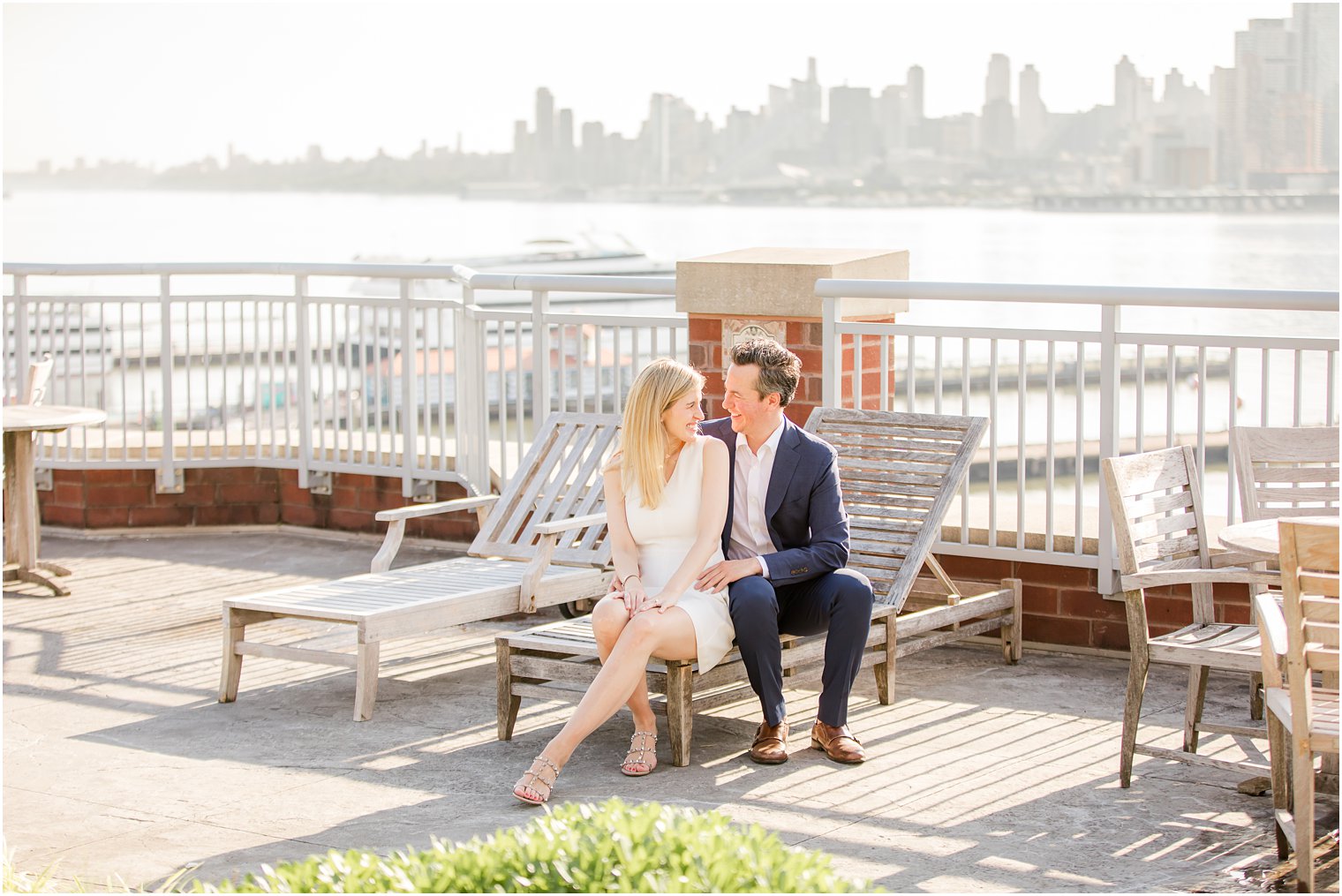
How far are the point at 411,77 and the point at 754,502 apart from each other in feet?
257

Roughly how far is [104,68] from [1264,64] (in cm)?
5557

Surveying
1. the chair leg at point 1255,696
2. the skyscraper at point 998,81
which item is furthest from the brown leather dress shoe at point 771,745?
the skyscraper at point 998,81

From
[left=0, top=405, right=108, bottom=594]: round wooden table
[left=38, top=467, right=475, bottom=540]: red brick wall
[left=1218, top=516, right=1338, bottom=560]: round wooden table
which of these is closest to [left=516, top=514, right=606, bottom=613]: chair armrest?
[left=1218, top=516, right=1338, bottom=560]: round wooden table

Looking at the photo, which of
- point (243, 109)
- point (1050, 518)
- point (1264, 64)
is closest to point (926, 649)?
point (1050, 518)

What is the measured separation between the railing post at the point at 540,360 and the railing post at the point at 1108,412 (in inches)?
105

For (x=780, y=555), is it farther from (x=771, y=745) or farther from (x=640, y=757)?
(x=640, y=757)

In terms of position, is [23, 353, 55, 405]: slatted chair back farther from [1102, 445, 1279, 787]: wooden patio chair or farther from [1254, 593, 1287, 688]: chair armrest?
[1254, 593, 1287, 688]: chair armrest

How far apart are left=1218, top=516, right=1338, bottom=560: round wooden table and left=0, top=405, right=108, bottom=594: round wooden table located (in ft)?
17.7

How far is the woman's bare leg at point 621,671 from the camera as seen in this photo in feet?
14.7

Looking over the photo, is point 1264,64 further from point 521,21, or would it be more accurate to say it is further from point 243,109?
point 243,109

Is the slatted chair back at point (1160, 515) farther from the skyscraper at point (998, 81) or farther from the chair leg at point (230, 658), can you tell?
the skyscraper at point (998, 81)

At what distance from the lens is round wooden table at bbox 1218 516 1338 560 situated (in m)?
4.14

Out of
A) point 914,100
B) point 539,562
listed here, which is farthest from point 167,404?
point 914,100

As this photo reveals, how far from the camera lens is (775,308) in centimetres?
649
